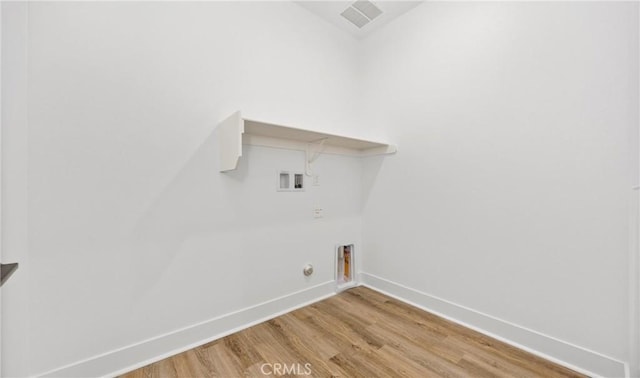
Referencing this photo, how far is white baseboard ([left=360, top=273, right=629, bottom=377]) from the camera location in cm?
129

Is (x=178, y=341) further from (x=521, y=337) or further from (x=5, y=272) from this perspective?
(x=521, y=337)

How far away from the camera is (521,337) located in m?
1.53

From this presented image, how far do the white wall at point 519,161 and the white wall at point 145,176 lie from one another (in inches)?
37.5

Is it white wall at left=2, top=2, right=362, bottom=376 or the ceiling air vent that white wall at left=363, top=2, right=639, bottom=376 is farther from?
white wall at left=2, top=2, right=362, bottom=376

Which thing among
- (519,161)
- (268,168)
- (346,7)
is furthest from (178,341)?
(346,7)

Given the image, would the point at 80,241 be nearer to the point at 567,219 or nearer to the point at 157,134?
the point at 157,134

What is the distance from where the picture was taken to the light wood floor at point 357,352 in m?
1.34

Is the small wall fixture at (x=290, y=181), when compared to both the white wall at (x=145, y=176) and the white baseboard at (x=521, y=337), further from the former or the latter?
the white baseboard at (x=521, y=337)

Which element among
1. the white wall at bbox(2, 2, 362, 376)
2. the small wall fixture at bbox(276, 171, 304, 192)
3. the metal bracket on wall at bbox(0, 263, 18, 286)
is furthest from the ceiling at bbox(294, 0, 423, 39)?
the metal bracket on wall at bbox(0, 263, 18, 286)

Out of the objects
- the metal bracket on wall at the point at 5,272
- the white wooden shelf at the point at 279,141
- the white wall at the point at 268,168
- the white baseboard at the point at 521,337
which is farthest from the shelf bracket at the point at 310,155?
the metal bracket on wall at the point at 5,272

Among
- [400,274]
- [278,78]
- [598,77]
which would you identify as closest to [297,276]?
[400,274]

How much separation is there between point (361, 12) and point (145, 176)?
7.07 ft

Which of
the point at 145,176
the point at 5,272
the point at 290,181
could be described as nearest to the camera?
the point at 5,272

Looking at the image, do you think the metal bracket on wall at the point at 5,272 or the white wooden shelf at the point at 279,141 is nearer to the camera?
the metal bracket on wall at the point at 5,272
